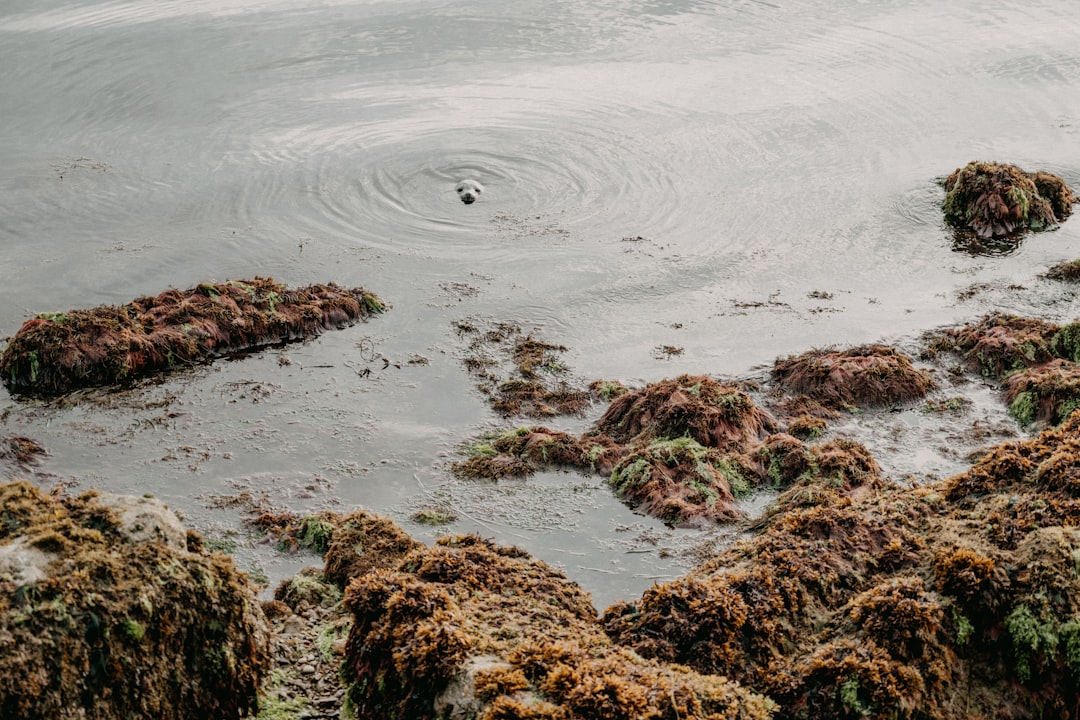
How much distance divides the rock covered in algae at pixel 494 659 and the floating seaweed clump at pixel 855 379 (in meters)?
6.31

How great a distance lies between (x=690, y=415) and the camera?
426 inches

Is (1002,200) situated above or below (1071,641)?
above

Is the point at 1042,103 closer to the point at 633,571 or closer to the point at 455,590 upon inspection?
the point at 633,571

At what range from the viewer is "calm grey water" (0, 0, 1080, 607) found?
1062 centimetres

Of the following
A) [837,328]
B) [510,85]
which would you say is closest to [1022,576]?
[837,328]

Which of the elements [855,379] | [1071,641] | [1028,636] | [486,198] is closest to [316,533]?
[1028,636]

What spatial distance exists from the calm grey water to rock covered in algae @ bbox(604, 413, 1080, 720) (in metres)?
2.69

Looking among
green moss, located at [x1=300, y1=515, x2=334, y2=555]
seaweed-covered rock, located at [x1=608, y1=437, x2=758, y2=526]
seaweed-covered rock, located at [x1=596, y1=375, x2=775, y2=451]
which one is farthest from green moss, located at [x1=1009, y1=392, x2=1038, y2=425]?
green moss, located at [x1=300, y1=515, x2=334, y2=555]

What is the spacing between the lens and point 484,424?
36.7 feet

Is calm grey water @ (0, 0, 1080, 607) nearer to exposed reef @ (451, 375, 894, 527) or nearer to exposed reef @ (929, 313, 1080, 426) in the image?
exposed reef @ (451, 375, 894, 527)

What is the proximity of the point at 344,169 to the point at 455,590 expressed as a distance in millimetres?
13314

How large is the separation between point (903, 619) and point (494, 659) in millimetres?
2132

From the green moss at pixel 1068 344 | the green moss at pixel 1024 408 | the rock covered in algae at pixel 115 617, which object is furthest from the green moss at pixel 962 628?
the green moss at pixel 1068 344

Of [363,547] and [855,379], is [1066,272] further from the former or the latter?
[363,547]
